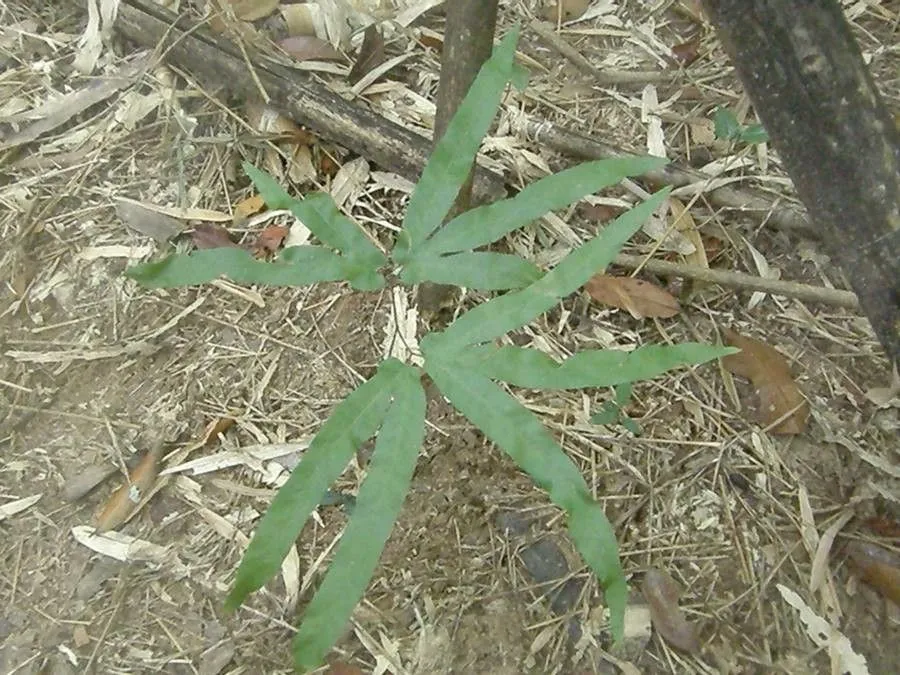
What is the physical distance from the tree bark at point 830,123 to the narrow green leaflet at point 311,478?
1.42ft

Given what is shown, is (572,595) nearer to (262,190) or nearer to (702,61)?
(262,190)

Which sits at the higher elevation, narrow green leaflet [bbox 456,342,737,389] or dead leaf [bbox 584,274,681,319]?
narrow green leaflet [bbox 456,342,737,389]

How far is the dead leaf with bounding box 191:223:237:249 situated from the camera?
1.35 m

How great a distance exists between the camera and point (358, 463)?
1.14 metres

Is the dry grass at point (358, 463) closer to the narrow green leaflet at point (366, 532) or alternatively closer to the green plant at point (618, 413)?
the green plant at point (618, 413)

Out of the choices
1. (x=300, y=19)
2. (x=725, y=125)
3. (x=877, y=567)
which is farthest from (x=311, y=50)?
(x=877, y=567)

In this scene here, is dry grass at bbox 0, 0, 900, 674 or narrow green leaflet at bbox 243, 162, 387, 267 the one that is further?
dry grass at bbox 0, 0, 900, 674

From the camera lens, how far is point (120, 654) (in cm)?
105

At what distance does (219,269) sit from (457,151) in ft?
0.88

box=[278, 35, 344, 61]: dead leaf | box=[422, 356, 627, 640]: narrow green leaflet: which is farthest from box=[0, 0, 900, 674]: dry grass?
box=[422, 356, 627, 640]: narrow green leaflet

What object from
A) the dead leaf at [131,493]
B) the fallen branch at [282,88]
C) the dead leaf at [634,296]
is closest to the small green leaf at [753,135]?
the dead leaf at [634,296]

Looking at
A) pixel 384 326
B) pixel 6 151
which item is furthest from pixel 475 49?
pixel 6 151

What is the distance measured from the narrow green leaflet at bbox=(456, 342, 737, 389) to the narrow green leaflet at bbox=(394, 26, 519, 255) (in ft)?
0.49

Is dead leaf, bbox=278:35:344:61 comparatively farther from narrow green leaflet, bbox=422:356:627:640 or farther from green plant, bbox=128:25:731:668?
narrow green leaflet, bbox=422:356:627:640
